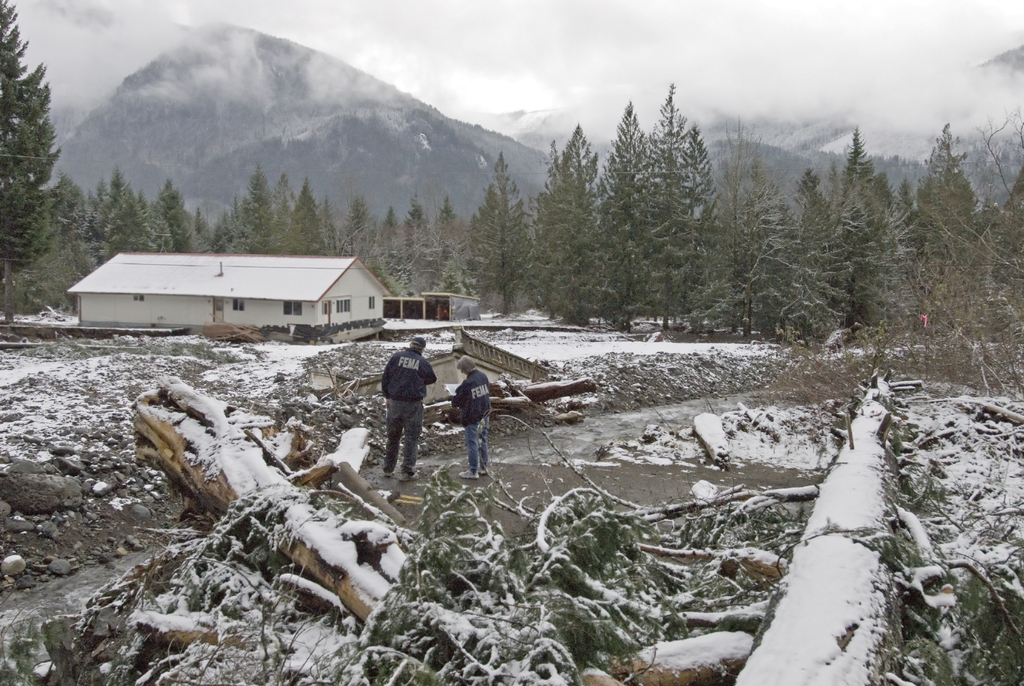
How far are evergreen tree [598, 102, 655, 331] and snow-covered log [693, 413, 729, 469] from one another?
29.4 meters

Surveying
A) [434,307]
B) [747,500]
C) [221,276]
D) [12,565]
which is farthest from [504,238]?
[747,500]

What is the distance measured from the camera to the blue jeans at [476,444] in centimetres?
1018

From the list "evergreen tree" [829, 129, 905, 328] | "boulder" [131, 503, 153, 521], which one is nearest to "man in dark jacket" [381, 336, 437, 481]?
"boulder" [131, 503, 153, 521]

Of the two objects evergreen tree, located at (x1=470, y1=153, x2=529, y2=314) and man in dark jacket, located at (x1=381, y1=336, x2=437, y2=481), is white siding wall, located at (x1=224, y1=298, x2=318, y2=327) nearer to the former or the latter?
man in dark jacket, located at (x1=381, y1=336, x2=437, y2=481)

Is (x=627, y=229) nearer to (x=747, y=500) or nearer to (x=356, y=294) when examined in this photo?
(x=356, y=294)

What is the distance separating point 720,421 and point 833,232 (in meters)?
26.5

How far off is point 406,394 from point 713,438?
19.1ft

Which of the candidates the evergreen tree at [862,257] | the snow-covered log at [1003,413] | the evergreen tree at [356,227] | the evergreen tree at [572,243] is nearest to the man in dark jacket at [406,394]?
the snow-covered log at [1003,413]

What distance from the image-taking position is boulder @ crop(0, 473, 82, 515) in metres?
8.66

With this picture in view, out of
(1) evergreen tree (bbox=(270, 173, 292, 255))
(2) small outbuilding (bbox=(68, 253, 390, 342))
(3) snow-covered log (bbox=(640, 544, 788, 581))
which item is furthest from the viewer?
(1) evergreen tree (bbox=(270, 173, 292, 255))

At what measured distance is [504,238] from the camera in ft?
186

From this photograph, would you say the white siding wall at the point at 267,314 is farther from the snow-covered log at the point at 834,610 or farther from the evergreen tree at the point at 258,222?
the snow-covered log at the point at 834,610

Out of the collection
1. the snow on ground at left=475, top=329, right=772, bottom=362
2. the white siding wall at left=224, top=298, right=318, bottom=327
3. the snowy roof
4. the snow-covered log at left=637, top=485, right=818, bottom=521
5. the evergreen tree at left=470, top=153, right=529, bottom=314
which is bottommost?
the snow on ground at left=475, top=329, right=772, bottom=362

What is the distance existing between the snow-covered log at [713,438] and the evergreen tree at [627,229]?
2939cm
